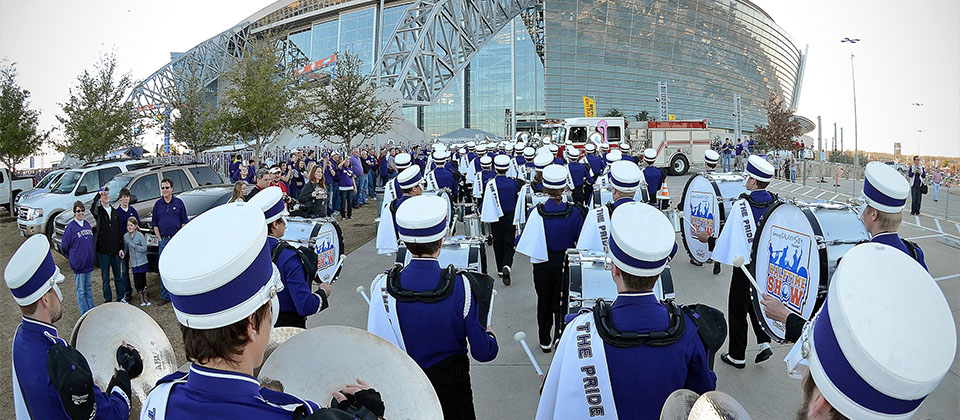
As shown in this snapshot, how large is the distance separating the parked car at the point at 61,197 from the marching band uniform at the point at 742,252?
1521cm

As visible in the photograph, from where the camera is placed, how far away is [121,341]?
2.93 meters

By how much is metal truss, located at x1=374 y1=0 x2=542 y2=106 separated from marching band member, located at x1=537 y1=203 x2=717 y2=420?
36399 mm

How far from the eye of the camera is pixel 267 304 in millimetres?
1650

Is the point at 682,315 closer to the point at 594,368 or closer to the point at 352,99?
the point at 594,368

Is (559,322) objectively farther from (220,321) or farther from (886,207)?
(220,321)

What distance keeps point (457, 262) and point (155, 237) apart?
6755mm

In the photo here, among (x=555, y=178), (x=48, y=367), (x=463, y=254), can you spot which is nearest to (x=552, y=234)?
(x=555, y=178)

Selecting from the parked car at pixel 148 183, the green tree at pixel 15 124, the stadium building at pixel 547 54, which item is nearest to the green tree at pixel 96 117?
the green tree at pixel 15 124

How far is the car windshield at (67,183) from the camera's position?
569 inches

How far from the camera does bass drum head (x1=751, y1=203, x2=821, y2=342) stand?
3.83m

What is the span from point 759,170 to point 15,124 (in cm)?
2693

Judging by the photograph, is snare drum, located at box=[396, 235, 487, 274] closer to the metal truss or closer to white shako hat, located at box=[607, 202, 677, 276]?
white shako hat, located at box=[607, 202, 677, 276]

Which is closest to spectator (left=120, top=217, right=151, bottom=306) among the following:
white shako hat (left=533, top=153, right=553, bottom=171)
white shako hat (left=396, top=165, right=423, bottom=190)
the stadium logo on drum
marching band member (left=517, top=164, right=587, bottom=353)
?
white shako hat (left=396, top=165, right=423, bottom=190)

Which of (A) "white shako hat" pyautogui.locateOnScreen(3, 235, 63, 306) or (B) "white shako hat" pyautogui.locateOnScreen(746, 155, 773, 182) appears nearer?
(A) "white shako hat" pyautogui.locateOnScreen(3, 235, 63, 306)
